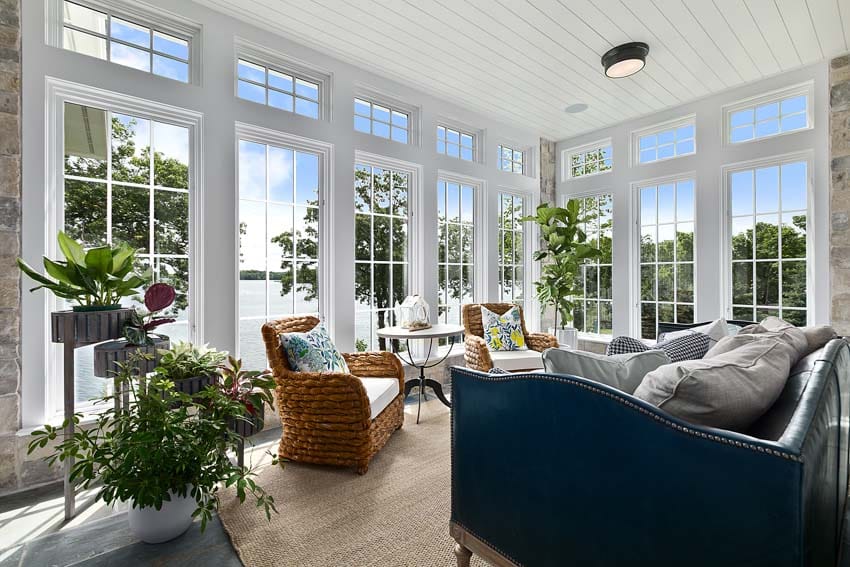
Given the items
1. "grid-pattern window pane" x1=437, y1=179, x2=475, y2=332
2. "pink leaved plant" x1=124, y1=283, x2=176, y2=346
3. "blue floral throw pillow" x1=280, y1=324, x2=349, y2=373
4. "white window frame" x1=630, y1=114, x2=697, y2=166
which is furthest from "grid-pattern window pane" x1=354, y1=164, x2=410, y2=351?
"white window frame" x1=630, y1=114, x2=697, y2=166

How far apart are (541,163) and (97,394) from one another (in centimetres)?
490

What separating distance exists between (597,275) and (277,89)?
13.0 feet

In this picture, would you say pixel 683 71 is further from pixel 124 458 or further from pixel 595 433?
pixel 124 458

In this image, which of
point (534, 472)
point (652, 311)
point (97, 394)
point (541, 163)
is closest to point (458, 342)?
point (652, 311)

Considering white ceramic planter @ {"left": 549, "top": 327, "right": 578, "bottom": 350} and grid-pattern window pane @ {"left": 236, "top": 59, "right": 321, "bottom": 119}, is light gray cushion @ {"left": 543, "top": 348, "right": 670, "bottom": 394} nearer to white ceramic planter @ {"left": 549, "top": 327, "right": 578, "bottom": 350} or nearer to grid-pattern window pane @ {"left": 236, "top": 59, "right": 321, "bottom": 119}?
grid-pattern window pane @ {"left": 236, "top": 59, "right": 321, "bottom": 119}

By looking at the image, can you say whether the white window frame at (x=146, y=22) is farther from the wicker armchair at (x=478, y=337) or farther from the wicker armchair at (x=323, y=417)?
the wicker armchair at (x=478, y=337)

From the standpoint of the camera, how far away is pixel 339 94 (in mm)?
3520

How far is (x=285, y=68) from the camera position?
3.30 metres

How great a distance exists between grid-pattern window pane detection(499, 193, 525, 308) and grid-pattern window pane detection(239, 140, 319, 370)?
7.60 feet

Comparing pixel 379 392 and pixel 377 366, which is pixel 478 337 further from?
pixel 379 392

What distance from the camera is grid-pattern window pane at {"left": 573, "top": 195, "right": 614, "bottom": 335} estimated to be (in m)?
4.98

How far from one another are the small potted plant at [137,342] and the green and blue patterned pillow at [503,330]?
2.75 metres

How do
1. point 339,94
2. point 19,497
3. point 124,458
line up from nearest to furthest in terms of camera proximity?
point 124,458 < point 19,497 < point 339,94

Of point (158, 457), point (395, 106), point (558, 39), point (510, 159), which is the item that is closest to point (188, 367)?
point (158, 457)
